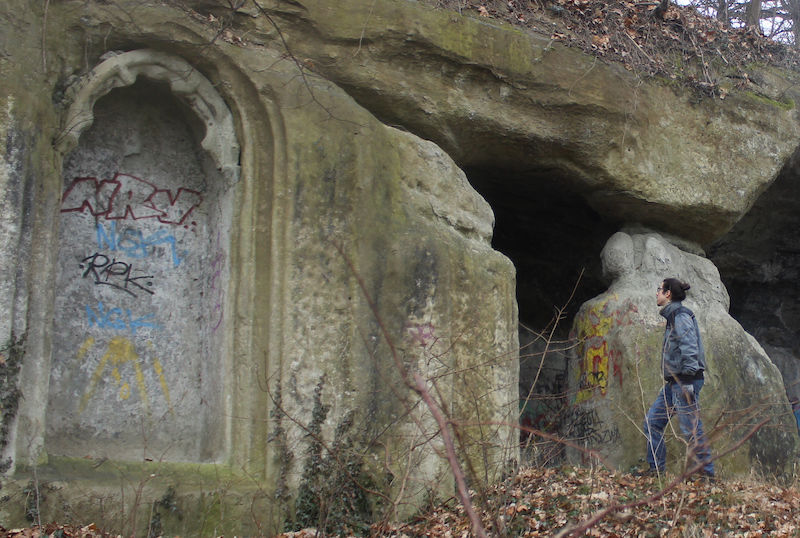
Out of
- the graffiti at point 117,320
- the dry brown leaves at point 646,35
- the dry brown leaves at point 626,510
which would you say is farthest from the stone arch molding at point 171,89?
the dry brown leaves at point 626,510

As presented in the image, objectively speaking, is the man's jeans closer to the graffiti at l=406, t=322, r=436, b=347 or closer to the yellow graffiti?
the yellow graffiti

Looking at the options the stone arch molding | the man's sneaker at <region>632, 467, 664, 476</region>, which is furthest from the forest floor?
the stone arch molding

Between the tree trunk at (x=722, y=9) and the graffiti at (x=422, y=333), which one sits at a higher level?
the tree trunk at (x=722, y=9)

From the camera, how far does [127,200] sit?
5.31m

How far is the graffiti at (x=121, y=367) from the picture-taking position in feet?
16.5

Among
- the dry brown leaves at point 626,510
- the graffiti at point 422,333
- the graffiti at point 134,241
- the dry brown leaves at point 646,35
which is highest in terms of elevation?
the dry brown leaves at point 646,35

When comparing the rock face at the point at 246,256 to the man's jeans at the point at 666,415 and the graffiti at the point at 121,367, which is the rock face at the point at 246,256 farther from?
the man's jeans at the point at 666,415

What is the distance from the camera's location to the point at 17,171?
4562 mm

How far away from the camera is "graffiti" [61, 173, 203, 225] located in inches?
204

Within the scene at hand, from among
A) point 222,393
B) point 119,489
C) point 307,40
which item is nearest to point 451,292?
point 222,393

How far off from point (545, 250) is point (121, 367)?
450 centimetres

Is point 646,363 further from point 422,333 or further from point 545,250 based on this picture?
point 545,250

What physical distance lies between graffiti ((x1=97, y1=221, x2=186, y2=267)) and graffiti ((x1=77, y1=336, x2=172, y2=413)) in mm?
510

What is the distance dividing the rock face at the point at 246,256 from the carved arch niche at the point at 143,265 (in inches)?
0.5
